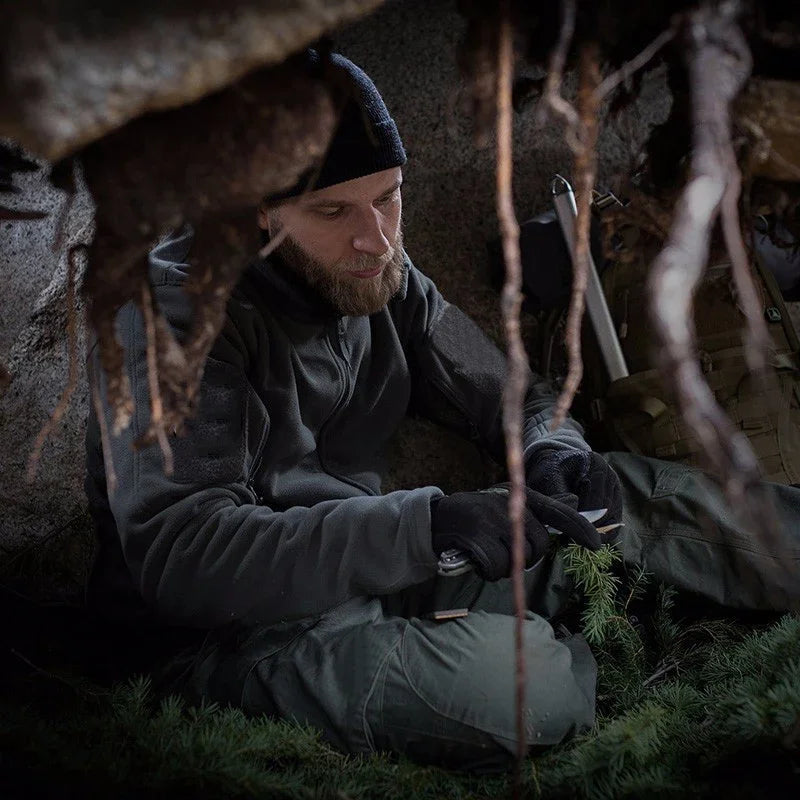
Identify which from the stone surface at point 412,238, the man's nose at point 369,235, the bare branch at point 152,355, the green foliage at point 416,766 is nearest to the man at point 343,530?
the man's nose at point 369,235

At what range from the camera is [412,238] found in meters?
3.07

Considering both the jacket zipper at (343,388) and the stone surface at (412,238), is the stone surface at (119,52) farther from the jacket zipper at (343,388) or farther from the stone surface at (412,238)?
the stone surface at (412,238)

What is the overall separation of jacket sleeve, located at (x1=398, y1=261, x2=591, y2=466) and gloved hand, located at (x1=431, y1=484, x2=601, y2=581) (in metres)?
0.53

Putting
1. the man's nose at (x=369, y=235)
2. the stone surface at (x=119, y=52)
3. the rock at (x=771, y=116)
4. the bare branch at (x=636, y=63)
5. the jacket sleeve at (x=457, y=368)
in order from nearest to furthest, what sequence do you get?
the stone surface at (x=119, y=52)
the bare branch at (x=636, y=63)
the rock at (x=771, y=116)
the man's nose at (x=369, y=235)
the jacket sleeve at (x=457, y=368)

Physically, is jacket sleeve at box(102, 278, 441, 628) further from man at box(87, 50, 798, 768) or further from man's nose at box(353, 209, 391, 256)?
man's nose at box(353, 209, 391, 256)

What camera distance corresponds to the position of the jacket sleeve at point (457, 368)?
254cm

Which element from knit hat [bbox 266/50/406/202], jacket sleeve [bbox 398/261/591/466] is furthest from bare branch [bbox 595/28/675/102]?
jacket sleeve [bbox 398/261/591/466]

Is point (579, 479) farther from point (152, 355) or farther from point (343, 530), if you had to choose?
point (152, 355)

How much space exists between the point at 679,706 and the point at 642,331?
4.69 feet

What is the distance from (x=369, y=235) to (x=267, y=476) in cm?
74

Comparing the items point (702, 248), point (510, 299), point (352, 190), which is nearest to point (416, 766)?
point (510, 299)

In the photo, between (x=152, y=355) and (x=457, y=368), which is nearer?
(x=152, y=355)

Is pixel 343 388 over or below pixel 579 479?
over

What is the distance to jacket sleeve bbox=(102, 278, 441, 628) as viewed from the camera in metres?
1.82
